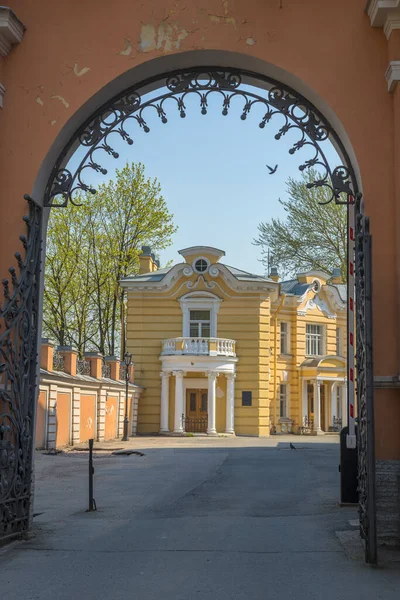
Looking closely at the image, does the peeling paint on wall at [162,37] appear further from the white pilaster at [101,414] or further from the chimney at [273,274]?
the chimney at [273,274]

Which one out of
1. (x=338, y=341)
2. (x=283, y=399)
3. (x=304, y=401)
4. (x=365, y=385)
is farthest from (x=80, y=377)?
(x=365, y=385)

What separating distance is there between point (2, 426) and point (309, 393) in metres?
31.6

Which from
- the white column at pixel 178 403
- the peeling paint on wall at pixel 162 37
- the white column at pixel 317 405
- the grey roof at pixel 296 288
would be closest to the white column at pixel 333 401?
the white column at pixel 317 405

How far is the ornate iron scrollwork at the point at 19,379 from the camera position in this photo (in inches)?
Answer: 273

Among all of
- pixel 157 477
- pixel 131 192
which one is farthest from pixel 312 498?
pixel 131 192

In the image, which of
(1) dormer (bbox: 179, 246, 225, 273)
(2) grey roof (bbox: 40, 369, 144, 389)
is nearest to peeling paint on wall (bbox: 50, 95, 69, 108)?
(2) grey roof (bbox: 40, 369, 144, 389)

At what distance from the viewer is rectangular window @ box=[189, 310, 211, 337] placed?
34.2m

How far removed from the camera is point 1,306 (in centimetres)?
736

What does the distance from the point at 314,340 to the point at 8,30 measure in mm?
32144

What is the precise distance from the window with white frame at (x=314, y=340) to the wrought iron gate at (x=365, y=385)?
102 feet

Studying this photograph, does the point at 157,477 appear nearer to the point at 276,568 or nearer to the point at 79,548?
the point at 79,548

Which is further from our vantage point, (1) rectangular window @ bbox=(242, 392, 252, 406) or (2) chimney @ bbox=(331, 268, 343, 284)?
(2) chimney @ bbox=(331, 268, 343, 284)

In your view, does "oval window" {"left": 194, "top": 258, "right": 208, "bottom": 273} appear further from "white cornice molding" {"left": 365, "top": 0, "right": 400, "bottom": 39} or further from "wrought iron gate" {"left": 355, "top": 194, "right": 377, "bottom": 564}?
"wrought iron gate" {"left": 355, "top": 194, "right": 377, "bottom": 564}

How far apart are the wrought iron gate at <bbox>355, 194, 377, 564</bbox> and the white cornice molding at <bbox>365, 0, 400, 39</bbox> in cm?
170
